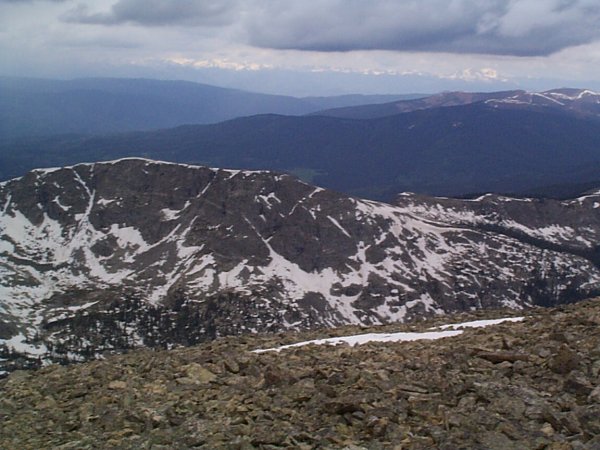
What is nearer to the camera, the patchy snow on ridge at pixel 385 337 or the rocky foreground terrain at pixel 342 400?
the rocky foreground terrain at pixel 342 400

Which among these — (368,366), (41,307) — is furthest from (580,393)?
(41,307)

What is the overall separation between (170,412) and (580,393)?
1266cm

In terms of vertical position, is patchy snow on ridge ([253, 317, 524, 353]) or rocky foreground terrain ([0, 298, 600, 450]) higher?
rocky foreground terrain ([0, 298, 600, 450])

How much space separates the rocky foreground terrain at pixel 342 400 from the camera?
14562 mm

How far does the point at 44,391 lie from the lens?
21797 millimetres

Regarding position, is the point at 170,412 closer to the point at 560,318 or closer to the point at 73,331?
the point at 560,318

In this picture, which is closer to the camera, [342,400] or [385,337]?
[342,400]

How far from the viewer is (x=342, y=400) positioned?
16.8 metres

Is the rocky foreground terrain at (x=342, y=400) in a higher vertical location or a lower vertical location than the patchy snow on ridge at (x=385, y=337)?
higher

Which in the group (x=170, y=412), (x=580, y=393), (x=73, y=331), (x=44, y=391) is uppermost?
(x=580, y=393)

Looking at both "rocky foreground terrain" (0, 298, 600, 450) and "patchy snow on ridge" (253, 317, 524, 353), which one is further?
"patchy snow on ridge" (253, 317, 524, 353)

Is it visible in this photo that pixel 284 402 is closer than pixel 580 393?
No

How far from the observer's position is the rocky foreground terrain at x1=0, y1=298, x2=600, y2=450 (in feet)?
47.8

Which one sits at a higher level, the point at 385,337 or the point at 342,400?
the point at 342,400
